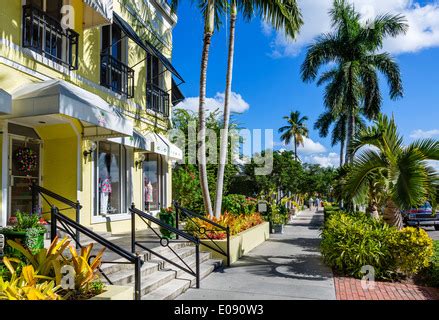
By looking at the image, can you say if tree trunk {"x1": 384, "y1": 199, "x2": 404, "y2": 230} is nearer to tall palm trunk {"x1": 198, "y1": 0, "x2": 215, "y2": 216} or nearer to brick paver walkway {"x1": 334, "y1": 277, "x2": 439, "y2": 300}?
brick paver walkway {"x1": 334, "y1": 277, "x2": 439, "y2": 300}

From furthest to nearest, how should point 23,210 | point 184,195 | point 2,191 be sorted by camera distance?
point 184,195 < point 23,210 < point 2,191

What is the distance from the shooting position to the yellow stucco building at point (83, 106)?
26.1ft

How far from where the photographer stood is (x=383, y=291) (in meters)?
7.59

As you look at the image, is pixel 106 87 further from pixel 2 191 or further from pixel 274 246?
pixel 274 246

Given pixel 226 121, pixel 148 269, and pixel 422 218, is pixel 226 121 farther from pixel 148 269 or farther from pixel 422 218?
pixel 422 218

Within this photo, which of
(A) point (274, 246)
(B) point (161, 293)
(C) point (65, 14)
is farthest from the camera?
(A) point (274, 246)

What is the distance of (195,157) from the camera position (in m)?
21.2

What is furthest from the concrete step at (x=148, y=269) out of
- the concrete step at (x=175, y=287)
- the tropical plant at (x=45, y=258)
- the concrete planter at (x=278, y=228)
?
the concrete planter at (x=278, y=228)

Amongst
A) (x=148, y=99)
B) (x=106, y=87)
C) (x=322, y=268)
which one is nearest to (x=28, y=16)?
(x=106, y=87)

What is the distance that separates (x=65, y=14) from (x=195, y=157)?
40.3 feet

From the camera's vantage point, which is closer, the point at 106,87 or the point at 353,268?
the point at 353,268

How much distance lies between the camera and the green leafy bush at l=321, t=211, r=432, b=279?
329 inches

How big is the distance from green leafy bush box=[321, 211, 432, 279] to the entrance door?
7.75m

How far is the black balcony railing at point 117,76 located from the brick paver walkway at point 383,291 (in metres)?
8.74
